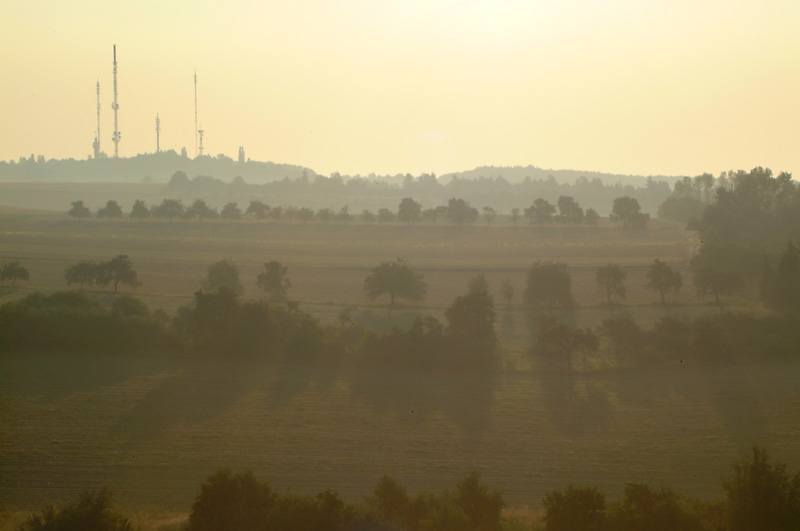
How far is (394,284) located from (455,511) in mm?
26133

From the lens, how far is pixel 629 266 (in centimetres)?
5088

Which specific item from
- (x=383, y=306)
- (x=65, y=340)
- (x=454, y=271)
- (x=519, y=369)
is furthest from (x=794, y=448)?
(x=454, y=271)

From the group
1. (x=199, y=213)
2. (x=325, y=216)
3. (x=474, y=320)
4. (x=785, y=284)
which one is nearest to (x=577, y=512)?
(x=474, y=320)

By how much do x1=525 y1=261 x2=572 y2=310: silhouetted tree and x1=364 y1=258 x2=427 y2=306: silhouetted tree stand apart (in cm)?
639

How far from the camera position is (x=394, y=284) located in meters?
38.4

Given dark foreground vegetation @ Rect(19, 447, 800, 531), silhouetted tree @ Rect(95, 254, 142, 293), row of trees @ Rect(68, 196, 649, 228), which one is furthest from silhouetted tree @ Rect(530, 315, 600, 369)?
row of trees @ Rect(68, 196, 649, 228)

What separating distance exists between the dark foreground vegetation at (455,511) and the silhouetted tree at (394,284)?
25116 millimetres

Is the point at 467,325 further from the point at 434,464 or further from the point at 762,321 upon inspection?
the point at 762,321

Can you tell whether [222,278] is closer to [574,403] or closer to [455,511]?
[574,403]

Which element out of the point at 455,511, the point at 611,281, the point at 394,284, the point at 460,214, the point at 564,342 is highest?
the point at 460,214

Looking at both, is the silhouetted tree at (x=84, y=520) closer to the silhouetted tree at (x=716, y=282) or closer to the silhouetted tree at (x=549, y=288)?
the silhouetted tree at (x=549, y=288)

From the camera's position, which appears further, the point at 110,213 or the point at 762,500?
the point at 110,213

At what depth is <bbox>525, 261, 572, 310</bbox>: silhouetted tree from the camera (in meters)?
→ 38.0

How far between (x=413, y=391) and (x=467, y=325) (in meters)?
5.26
